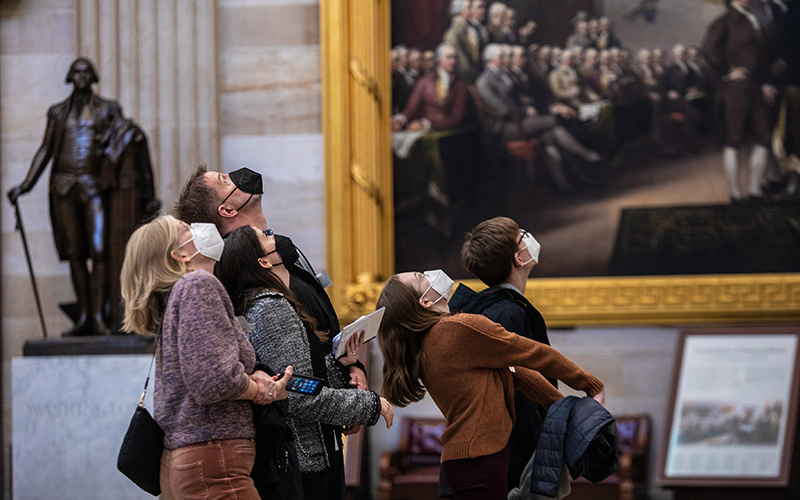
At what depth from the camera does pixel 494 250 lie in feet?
11.7

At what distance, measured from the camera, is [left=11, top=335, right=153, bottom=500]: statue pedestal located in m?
5.96

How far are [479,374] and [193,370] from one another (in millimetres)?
1188

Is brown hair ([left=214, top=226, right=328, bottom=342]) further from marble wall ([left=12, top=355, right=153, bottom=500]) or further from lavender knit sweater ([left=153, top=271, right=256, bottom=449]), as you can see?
marble wall ([left=12, top=355, right=153, bottom=500])

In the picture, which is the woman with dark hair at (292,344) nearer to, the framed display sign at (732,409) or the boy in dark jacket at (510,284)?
the boy in dark jacket at (510,284)

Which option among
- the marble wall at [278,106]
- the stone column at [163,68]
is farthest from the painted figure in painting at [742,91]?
the stone column at [163,68]

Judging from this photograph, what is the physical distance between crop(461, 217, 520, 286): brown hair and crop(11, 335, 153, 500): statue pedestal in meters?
3.16

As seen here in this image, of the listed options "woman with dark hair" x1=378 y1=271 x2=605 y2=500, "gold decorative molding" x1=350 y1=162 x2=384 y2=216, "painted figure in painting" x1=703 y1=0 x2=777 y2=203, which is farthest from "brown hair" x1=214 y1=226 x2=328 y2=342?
"painted figure in painting" x1=703 y1=0 x2=777 y2=203

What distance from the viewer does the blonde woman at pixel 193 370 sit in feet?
8.54

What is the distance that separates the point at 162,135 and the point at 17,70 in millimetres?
1626

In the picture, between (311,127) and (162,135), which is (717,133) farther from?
(162,135)

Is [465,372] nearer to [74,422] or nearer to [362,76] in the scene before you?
[74,422]

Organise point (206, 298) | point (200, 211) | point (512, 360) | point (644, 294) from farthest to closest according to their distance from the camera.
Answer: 1. point (644, 294)
2. point (200, 211)
3. point (512, 360)
4. point (206, 298)

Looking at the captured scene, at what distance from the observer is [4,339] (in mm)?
8172

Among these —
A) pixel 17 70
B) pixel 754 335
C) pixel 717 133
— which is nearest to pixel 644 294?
pixel 754 335
